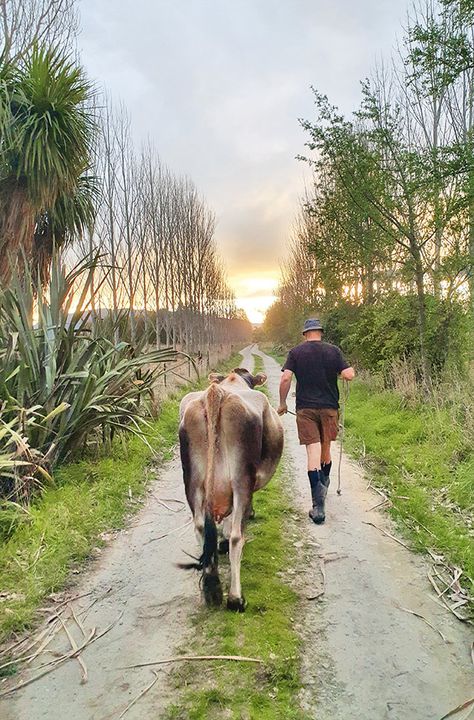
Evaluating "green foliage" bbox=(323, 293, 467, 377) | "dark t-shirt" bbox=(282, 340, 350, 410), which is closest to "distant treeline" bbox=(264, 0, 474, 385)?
"green foliage" bbox=(323, 293, 467, 377)

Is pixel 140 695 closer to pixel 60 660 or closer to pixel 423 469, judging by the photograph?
pixel 60 660

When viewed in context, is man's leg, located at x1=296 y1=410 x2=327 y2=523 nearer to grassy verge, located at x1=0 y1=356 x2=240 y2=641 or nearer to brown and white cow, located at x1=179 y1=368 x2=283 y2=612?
brown and white cow, located at x1=179 y1=368 x2=283 y2=612

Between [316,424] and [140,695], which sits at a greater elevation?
[316,424]

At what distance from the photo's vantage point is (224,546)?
409 centimetres

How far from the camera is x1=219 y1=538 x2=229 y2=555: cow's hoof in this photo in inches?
160

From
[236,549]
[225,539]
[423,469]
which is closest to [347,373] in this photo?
[423,469]

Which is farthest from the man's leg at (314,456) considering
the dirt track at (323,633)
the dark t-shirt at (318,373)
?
the dirt track at (323,633)

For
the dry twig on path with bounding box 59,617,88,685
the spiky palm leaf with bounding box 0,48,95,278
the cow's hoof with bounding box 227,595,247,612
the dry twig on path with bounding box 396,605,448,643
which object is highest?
the spiky palm leaf with bounding box 0,48,95,278

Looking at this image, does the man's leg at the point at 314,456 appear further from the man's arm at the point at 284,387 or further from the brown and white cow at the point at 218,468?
the brown and white cow at the point at 218,468

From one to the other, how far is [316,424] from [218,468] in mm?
2021

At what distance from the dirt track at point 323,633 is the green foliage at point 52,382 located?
1.37m

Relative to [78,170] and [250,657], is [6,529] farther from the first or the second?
[78,170]

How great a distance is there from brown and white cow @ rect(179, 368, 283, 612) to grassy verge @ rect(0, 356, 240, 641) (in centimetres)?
118

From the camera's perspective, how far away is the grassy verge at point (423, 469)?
4.26 m
